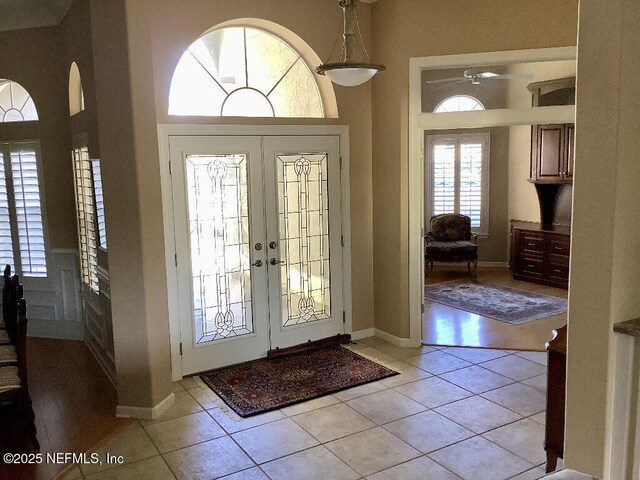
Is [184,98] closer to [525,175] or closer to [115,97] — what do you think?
[115,97]

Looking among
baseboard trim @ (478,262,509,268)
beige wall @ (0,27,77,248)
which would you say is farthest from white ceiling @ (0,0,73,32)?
baseboard trim @ (478,262,509,268)

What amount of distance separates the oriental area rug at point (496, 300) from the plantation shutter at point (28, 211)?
185 inches

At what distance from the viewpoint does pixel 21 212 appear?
235 inches

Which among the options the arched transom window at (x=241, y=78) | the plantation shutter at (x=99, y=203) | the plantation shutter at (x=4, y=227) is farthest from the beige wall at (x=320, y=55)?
the plantation shutter at (x=4, y=227)

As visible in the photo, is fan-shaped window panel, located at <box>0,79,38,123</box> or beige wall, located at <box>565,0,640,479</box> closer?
beige wall, located at <box>565,0,640,479</box>

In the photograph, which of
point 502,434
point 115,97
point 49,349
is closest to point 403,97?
point 115,97

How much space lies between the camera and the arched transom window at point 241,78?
484 centimetres

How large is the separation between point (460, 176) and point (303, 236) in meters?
4.69

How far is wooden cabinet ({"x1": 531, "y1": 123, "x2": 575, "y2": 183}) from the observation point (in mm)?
7750

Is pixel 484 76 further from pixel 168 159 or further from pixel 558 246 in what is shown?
pixel 558 246

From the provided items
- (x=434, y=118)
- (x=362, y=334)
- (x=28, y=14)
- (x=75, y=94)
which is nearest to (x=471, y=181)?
(x=434, y=118)

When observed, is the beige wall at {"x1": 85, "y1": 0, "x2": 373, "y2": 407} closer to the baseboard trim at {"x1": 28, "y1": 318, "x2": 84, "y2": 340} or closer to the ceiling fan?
the baseboard trim at {"x1": 28, "y1": 318, "x2": 84, "y2": 340}

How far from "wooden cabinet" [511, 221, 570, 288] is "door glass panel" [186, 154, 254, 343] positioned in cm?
481

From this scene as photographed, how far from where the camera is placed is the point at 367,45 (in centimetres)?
555
